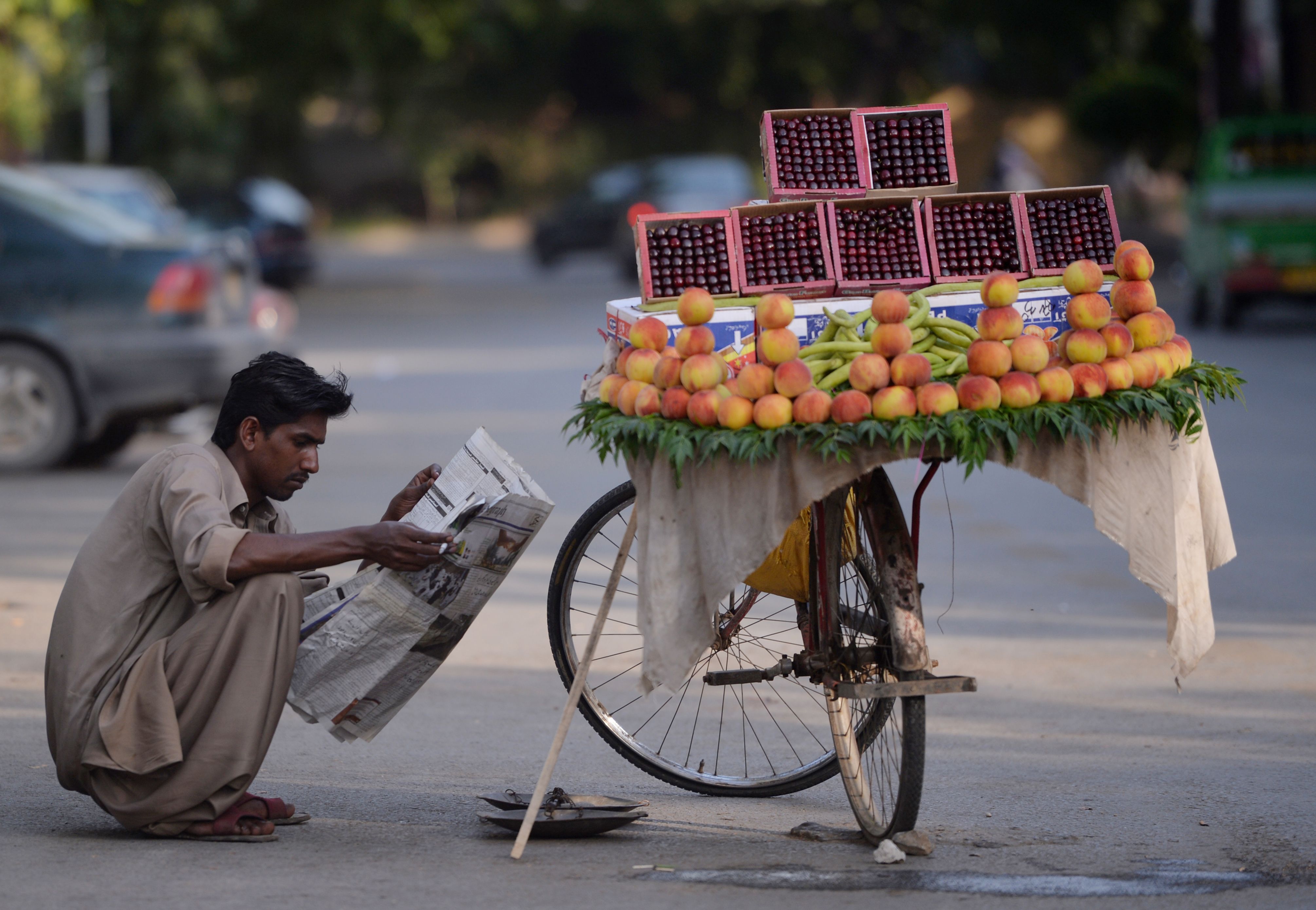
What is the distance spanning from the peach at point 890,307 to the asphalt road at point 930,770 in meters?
1.28

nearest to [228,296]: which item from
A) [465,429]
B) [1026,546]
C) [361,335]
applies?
[465,429]

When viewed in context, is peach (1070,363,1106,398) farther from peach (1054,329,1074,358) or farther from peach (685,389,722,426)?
peach (685,389,722,426)

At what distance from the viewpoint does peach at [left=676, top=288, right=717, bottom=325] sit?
12.1ft

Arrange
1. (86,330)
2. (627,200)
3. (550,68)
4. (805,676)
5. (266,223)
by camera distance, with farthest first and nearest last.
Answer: (550,68), (627,200), (266,223), (86,330), (805,676)

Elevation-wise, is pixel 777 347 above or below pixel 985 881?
above

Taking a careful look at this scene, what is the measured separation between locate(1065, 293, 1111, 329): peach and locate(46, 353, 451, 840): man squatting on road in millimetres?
1570

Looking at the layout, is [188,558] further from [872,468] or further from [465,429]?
[465,429]

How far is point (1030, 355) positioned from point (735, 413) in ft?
2.23

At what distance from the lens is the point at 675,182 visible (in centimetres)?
2580

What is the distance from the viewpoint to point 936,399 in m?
3.54

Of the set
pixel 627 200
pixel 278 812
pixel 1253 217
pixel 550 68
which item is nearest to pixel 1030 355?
pixel 278 812

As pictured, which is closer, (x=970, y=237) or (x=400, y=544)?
(x=400, y=544)

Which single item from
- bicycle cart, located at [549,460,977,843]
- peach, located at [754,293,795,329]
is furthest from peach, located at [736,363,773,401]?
bicycle cart, located at [549,460,977,843]

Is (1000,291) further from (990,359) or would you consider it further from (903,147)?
(903,147)
